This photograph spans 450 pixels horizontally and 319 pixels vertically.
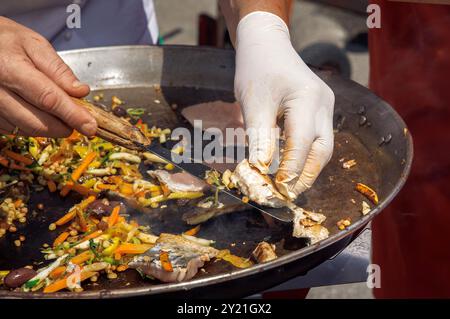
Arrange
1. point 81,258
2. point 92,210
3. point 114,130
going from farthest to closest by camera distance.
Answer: point 92,210, point 114,130, point 81,258

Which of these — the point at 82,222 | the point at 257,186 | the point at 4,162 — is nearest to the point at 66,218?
the point at 82,222

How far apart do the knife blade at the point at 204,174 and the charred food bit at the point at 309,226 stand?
3 centimetres

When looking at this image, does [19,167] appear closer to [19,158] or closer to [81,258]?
[19,158]

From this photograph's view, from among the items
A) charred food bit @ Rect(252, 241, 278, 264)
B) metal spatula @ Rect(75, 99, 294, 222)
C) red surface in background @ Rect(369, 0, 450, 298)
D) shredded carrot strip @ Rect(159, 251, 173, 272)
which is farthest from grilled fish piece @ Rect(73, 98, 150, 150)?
red surface in background @ Rect(369, 0, 450, 298)

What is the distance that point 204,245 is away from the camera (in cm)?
219

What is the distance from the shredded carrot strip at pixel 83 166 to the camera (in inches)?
100

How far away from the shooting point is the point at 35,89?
2033 mm

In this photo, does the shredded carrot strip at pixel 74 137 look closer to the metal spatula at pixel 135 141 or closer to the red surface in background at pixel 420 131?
the metal spatula at pixel 135 141

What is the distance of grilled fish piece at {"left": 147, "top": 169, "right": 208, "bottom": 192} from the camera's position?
8.11ft

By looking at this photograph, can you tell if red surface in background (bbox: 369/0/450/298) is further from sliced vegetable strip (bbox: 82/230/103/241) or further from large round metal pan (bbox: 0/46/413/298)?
sliced vegetable strip (bbox: 82/230/103/241)

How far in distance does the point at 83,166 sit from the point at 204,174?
616 mm

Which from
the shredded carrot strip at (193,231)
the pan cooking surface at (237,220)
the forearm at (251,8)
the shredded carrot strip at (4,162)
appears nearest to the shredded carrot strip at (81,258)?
the pan cooking surface at (237,220)

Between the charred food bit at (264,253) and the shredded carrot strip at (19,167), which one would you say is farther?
the shredded carrot strip at (19,167)

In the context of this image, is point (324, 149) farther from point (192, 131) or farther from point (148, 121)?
point (148, 121)
